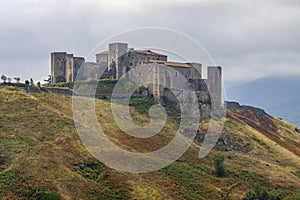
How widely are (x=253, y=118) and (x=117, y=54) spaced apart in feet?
122

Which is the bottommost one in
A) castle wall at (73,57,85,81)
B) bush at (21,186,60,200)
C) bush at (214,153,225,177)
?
bush at (21,186,60,200)

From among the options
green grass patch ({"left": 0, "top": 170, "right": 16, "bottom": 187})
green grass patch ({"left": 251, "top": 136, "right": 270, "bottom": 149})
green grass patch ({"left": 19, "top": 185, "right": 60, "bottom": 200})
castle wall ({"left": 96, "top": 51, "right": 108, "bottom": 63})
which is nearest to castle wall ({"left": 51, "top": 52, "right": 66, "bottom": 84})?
castle wall ({"left": 96, "top": 51, "right": 108, "bottom": 63})

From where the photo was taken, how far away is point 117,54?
132 m

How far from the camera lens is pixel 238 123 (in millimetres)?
127750

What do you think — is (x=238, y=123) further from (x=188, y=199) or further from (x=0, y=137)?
(x=0, y=137)

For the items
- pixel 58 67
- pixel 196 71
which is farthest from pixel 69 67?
pixel 196 71

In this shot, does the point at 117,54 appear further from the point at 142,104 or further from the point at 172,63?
the point at 142,104

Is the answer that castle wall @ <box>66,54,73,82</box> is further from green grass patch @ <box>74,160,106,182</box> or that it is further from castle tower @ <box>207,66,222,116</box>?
green grass patch @ <box>74,160,106,182</box>

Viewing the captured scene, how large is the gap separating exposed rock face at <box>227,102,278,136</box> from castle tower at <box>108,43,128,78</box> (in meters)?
25.2

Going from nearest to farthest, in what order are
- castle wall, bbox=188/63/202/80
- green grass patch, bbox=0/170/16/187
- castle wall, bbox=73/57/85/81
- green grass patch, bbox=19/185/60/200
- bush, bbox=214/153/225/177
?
green grass patch, bbox=19/185/60/200 < green grass patch, bbox=0/170/16/187 < bush, bbox=214/153/225/177 < castle wall, bbox=73/57/85/81 < castle wall, bbox=188/63/202/80

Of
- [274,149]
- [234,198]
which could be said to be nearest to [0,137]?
[234,198]

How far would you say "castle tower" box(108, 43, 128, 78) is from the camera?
131625mm

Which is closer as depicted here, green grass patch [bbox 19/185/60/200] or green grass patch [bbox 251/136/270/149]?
green grass patch [bbox 19/185/60/200]

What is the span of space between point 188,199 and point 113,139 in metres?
19.2
